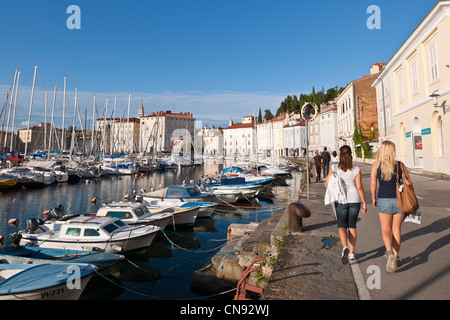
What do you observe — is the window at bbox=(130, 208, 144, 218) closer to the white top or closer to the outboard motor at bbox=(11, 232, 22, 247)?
the outboard motor at bbox=(11, 232, 22, 247)

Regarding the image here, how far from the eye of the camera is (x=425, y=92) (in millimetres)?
18094

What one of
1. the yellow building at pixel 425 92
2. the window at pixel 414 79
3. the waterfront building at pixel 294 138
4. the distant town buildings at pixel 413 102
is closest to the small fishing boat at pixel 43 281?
the distant town buildings at pixel 413 102

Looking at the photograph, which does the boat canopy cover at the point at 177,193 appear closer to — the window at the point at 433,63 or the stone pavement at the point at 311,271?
the stone pavement at the point at 311,271

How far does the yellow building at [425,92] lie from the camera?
15430mm

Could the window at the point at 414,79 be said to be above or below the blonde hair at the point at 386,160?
above

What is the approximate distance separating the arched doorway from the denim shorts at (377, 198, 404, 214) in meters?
19.7

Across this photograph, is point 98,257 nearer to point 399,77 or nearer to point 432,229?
point 432,229

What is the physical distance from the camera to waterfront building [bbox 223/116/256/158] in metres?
119

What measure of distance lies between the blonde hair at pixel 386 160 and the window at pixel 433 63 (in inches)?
654

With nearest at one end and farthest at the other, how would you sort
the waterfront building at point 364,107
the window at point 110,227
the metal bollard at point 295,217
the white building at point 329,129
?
1. the metal bollard at point 295,217
2. the window at point 110,227
3. the waterfront building at point 364,107
4. the white building at point 329,129

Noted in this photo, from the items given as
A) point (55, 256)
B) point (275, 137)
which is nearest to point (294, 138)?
point (275, 137)

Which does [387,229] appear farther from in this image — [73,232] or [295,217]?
[73,232]
